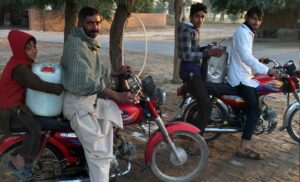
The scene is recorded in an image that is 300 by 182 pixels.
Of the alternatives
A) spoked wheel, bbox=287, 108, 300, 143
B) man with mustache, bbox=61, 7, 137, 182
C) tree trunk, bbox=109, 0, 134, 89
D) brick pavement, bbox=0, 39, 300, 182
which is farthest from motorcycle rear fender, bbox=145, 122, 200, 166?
tree trunk, bbox=109, 0, 134, 89

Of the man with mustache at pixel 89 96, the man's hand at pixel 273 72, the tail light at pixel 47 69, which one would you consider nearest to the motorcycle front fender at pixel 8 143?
the man with mustache at pixel 89 96

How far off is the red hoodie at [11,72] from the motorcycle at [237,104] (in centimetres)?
230

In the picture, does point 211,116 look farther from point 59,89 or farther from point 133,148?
point 59,89

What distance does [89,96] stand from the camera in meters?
3.57

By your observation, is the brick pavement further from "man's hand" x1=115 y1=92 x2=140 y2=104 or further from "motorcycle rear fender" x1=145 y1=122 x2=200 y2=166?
"man's hand" x1=115 y1=92 x2=140 y2=104

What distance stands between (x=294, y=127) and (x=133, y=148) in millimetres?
2807

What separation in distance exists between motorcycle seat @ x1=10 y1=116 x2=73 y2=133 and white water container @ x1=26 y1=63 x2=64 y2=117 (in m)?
0.05

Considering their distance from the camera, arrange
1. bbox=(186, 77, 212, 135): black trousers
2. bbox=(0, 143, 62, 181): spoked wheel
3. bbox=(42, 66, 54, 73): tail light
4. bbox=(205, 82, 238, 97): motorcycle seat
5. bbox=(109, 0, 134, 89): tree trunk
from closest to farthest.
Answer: bbox=(42, 66, 54, 73): tail light, bbox=(0, 143, 62, 181): spoked wheel, bbox=(186, 77, 212, 135): black trousers, bbox=(205, 82, 238, 97): motorcycle seat, bbox=(109, 0, 134, 89): tree trunk

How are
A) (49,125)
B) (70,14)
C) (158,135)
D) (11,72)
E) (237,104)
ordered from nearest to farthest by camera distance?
(11,72) → (49,125) → (158,135) → (237,104) → (70,14)

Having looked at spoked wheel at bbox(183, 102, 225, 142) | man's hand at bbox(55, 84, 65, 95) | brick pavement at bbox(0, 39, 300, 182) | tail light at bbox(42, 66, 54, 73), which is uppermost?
tail light at bbox(42, 66, 54, 73)

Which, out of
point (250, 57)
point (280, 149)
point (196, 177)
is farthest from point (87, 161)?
point (280, 149)

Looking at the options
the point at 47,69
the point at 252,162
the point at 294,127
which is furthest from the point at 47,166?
the point at 294,127

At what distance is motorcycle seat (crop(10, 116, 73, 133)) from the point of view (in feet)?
11.5

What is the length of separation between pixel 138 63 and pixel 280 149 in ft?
26.9
